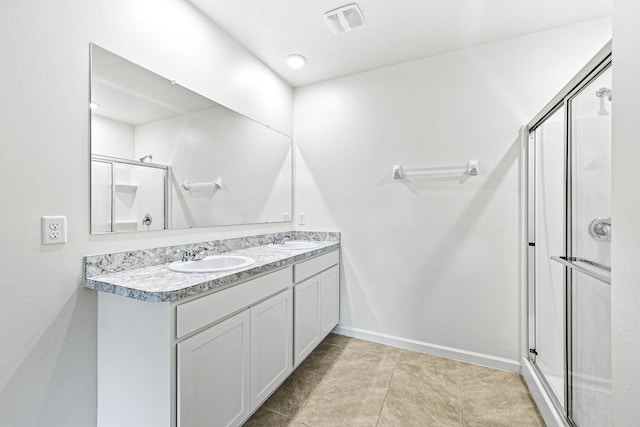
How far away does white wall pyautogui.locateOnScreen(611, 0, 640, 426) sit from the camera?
69 centimetres

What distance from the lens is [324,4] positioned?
1745 millimetres

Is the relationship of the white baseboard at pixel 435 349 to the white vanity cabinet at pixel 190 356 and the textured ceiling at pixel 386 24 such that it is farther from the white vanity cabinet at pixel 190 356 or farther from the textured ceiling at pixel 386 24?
the textured ceiling at pixel 386 24

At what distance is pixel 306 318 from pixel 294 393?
45 centimetres

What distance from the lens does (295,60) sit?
232 cm

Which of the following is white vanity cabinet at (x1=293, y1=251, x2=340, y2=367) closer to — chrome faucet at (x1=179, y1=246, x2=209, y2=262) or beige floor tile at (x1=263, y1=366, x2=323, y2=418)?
beige floor tile at (x1=263, y1=366, x2=323, y2=418)

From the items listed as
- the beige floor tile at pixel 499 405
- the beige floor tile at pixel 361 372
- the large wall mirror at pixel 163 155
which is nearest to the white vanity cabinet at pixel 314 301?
the beige floor tile at pixel 361 372

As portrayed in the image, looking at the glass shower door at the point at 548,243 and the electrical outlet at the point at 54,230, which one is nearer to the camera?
the electrical outlet at the point at 54,230

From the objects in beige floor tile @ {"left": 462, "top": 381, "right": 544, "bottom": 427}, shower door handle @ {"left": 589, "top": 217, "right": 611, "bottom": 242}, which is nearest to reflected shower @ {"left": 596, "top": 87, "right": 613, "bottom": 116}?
shower door handle @ {"left": 589, "top": 217, "right": 611, "bottom": 242}

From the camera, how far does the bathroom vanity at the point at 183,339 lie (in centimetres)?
107

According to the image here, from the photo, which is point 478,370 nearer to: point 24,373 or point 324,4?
point 24,373

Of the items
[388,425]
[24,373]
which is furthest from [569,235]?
[24,373]

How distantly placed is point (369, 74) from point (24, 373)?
278cm

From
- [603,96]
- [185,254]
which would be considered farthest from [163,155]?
[603,96]

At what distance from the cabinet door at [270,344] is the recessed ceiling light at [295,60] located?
1802 mm
